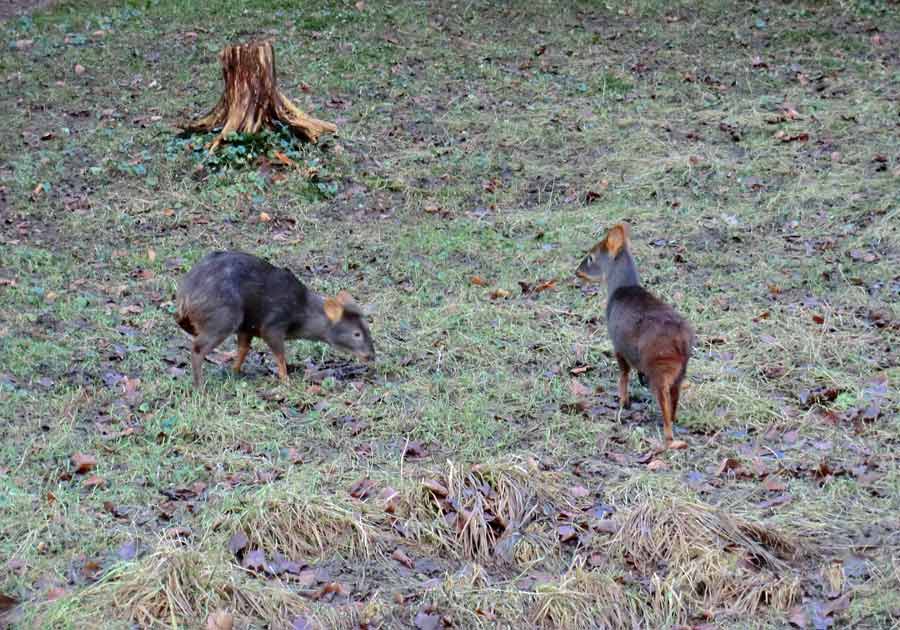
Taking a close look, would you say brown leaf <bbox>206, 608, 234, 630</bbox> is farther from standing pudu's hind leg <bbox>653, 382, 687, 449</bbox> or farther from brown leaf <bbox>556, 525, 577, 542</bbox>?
standing pudu's hind leg <bbox>653, 382, 687, 449</bbox>

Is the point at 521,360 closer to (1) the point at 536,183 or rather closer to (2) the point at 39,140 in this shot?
(1) the point at 536,183

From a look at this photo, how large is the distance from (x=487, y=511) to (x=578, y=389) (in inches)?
79.3

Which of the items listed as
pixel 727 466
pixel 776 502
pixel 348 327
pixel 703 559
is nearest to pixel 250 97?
pixel 348 327

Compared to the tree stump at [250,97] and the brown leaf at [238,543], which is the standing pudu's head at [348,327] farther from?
the tree stump at [250,97]

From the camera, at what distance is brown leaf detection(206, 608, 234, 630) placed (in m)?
5.35

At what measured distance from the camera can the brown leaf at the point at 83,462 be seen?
266 inches

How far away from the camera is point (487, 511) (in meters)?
6.38

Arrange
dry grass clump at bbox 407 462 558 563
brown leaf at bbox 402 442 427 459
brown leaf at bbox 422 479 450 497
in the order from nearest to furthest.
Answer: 1. dry grass clump at bbox 407 462 558 563
2. brown leaf at bbox 422 479 450 497
3. brown leaf at bbox 402 442 427 459

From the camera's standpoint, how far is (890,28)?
17.5 m

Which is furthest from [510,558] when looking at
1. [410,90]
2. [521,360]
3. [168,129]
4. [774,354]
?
[410,90]

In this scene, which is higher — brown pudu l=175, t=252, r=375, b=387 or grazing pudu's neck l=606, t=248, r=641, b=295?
grazing pudu's neck l=606, t=248, r=641, b=295

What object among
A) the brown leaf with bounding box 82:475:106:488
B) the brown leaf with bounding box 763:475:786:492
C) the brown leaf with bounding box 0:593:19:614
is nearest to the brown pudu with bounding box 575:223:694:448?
the brown leaf with bounding box 763:475:786:492

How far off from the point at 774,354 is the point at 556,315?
1944 mm

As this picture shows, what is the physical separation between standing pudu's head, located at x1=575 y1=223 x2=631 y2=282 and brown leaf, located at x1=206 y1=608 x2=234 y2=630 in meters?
4.34
